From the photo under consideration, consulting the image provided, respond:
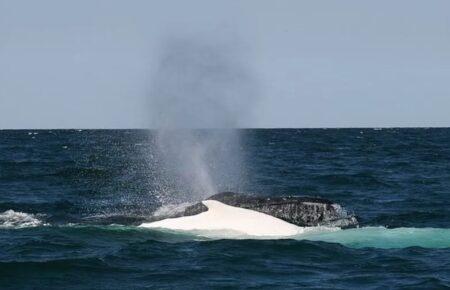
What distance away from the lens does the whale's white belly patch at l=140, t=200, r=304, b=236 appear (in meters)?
24.8

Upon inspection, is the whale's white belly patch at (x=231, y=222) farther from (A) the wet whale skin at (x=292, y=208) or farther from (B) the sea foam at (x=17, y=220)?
(B) the sea foam at (x=17, y=220)

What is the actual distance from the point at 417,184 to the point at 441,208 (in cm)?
1147

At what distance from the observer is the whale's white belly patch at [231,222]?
24.8m

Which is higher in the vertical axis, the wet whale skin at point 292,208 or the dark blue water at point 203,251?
the wet whale skin at point 292,208

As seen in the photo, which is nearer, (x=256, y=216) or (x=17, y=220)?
(x=256, y=216)

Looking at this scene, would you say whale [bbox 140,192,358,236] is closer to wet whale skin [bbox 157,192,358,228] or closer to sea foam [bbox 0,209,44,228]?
wet whale skin [bbox 157,192,358,228]

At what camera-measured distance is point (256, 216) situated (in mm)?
25281

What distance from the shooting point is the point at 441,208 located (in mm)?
34438

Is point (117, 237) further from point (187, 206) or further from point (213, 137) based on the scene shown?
point (213, 137)

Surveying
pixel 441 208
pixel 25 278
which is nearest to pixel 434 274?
pixel 25 278

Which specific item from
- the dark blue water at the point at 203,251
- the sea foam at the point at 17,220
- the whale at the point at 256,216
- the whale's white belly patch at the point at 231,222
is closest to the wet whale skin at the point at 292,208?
the whale at the point at 256,216

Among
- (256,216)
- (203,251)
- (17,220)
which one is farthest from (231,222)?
(17,220)

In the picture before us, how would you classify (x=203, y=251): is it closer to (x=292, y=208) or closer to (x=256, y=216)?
(x=256, y=216)

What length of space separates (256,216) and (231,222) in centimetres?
77
